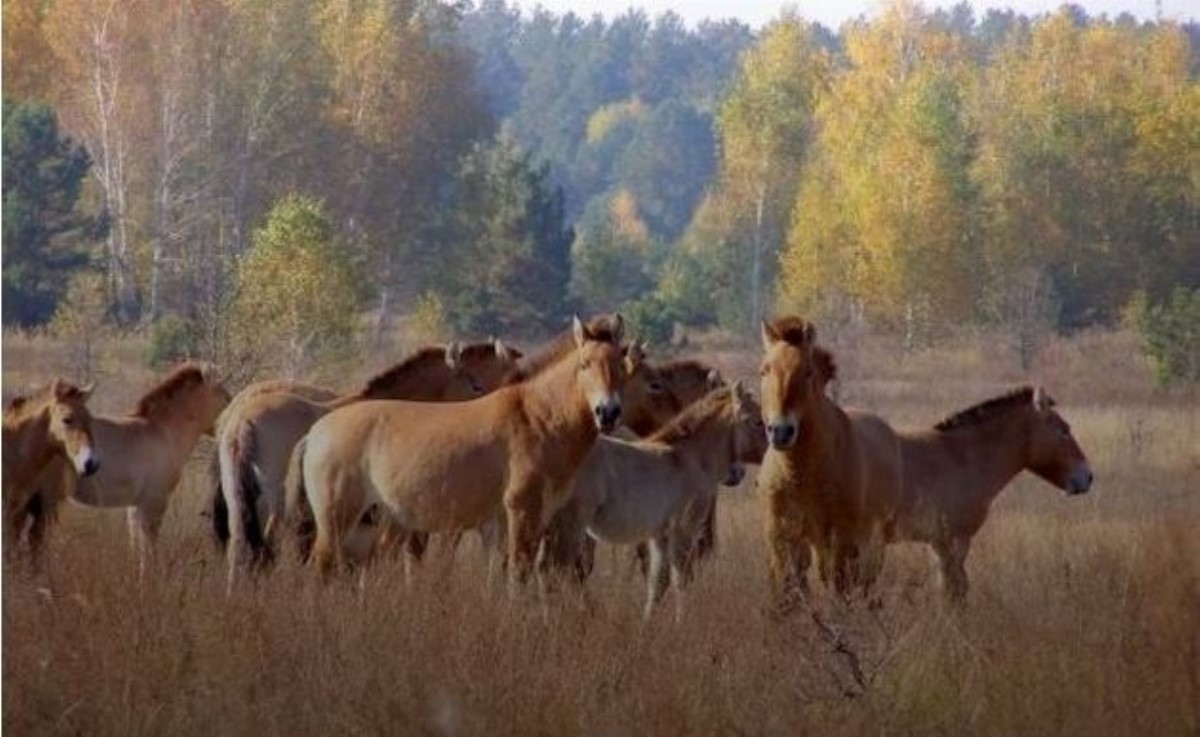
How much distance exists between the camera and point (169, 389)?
568 inches

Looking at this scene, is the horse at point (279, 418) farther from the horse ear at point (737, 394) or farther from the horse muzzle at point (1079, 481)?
the horse muzzle at point (1079, 481)

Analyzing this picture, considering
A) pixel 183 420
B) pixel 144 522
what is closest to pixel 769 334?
pixel 144 522

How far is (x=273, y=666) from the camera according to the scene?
9.77m

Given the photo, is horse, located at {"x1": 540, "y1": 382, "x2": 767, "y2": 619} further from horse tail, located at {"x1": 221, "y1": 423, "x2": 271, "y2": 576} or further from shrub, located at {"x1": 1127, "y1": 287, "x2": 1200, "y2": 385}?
shrub, located at {"x1": 1127, "y1": 287, "x2": 1200, "y2": 385}

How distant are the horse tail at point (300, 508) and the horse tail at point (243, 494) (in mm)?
178

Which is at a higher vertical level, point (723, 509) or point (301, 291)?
point (301, 291)

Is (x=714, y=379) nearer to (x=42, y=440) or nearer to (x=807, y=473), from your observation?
(x=807, y=473)

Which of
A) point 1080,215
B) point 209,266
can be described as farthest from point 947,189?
point 209,266

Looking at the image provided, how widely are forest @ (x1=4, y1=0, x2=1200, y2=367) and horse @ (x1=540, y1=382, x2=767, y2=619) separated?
171 centimetres

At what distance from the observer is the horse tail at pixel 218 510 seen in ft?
42.5

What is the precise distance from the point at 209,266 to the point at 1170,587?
6699mm

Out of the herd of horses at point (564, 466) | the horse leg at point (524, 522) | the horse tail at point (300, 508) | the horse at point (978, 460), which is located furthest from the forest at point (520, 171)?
the horse leg at point (524, 522)

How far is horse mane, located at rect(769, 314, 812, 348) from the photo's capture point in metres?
10.8

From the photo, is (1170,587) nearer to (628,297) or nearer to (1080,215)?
(1080,215)
